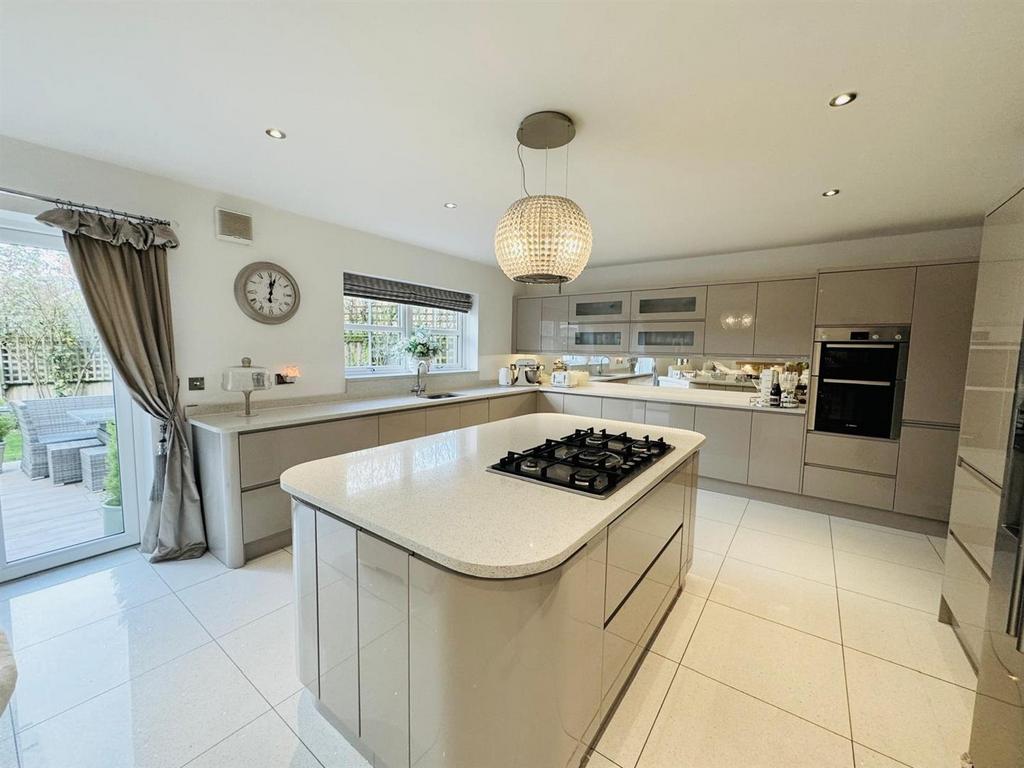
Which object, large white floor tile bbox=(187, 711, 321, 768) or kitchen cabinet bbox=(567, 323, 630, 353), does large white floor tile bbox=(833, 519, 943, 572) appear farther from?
large white floor tile bbox=(187, 711, 321, 768)

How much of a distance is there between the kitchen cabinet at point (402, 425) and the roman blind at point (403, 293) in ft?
4.06

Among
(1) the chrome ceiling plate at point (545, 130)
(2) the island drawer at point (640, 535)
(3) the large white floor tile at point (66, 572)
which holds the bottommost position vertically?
(3) the large white floor tile at point (66, 572)

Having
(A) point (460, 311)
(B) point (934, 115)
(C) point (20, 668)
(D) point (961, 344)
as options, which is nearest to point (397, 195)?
(A) point (460, 311)

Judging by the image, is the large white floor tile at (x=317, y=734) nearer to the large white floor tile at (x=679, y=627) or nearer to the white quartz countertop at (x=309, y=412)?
the large white floor tile at (x=679, y=627)

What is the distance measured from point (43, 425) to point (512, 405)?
3.43 metres

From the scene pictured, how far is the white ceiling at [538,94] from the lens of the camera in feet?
4.00

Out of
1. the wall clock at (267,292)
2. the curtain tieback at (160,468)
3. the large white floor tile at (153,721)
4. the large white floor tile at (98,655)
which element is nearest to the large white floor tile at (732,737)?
the large white floor tile at (153,721)

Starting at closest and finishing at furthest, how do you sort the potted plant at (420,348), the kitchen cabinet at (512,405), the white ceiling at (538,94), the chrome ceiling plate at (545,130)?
1. the white ceiling at (538,94)
2. the chrome ceiling plate at (545,130)
3. the potted plant at (420,348)
4. the kitchen cabinet at (512,405)

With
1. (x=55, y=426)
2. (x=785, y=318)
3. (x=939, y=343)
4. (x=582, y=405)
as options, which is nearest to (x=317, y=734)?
(x=55, y=426)

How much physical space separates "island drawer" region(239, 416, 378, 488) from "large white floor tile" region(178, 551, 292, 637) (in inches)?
20.1

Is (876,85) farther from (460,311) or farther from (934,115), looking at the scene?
(460,311)

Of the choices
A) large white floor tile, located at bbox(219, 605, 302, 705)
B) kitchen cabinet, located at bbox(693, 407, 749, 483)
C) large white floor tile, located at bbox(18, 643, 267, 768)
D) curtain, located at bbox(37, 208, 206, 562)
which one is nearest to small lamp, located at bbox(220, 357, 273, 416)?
curtain, located at bbox(37, 208, 206, 562)

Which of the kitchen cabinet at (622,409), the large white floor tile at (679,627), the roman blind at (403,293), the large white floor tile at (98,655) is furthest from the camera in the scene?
the kitchen cabinet at (622,409)

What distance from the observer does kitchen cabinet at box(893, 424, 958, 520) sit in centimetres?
281
